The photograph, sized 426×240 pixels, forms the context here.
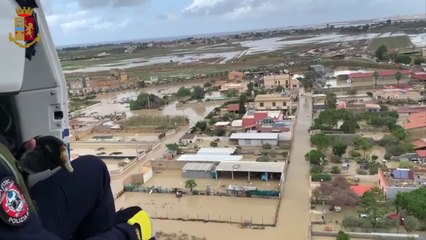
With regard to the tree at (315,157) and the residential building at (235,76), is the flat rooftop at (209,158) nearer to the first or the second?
the tree at (315,157)

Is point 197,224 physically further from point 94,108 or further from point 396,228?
point 94,108

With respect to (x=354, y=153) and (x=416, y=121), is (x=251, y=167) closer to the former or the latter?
(x=354, y=153)

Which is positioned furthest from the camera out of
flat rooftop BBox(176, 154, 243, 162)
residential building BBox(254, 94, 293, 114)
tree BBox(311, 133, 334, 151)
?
residential building BBox(254, 94, 293, 114)

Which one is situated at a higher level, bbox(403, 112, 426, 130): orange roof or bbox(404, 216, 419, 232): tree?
bbox(403, 112, 426, 130): orange roof

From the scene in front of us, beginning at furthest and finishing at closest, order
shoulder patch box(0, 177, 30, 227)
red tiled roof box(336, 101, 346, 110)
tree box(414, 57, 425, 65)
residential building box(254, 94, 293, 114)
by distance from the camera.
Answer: tree box(414, 57, 425, 65)
residential building box(254, 94, 293, 114)
red tiled roof box(336, 101, 346, 110)
shoulder patch box(0, 177, 30, 227)

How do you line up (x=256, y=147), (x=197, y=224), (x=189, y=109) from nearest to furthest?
(x=197, y=224) → (x=256, y=147) → (x=189, y=109)

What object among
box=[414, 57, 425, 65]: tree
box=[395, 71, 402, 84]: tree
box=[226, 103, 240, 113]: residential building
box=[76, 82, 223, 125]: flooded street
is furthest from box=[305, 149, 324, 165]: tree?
box=[414, 57, 425, 65]: tree

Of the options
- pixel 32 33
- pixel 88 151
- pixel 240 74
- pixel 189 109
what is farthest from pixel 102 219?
pixel 240 74

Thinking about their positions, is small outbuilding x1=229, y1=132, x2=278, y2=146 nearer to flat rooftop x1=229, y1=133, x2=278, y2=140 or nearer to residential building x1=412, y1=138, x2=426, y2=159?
flat rooftop x1=229, y1=133, x2=278, y2=140
